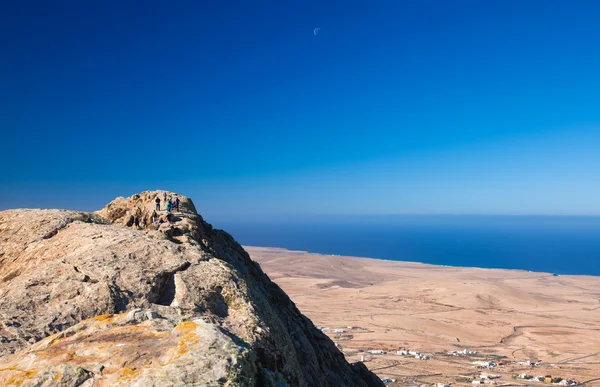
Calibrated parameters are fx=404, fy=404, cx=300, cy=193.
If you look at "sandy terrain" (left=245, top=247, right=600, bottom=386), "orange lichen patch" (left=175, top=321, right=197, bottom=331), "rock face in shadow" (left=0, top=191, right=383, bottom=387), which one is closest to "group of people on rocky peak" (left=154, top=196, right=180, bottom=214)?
"rock face in shadow" (left=0, top=191, right=383, bottom=387)

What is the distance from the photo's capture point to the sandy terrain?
4175 centimetres

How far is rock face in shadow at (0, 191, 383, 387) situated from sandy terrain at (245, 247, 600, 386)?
30.1 m

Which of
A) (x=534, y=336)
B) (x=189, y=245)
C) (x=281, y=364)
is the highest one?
(x=189, y=245)

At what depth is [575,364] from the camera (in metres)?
44.4

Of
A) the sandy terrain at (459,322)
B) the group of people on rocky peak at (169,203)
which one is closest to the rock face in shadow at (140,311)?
the group of people on rocky peak at (169,203)

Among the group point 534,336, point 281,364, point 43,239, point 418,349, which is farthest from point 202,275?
point 534,336

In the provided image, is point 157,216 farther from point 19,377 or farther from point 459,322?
point 459,322

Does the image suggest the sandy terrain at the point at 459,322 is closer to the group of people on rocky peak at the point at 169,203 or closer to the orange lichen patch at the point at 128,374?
the group of people on rocky peak at the point at 169,203

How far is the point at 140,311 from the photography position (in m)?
6.59

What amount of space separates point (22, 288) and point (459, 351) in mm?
50391

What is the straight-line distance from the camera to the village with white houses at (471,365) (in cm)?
3684

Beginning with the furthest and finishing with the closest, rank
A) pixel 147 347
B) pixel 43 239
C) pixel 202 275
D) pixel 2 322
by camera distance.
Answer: pixel 43 239
pixel 202 275
pixel 2 322
pixel 147 347

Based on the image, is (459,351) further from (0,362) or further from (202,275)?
(0,362)

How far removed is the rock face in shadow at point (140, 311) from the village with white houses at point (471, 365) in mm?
27352
